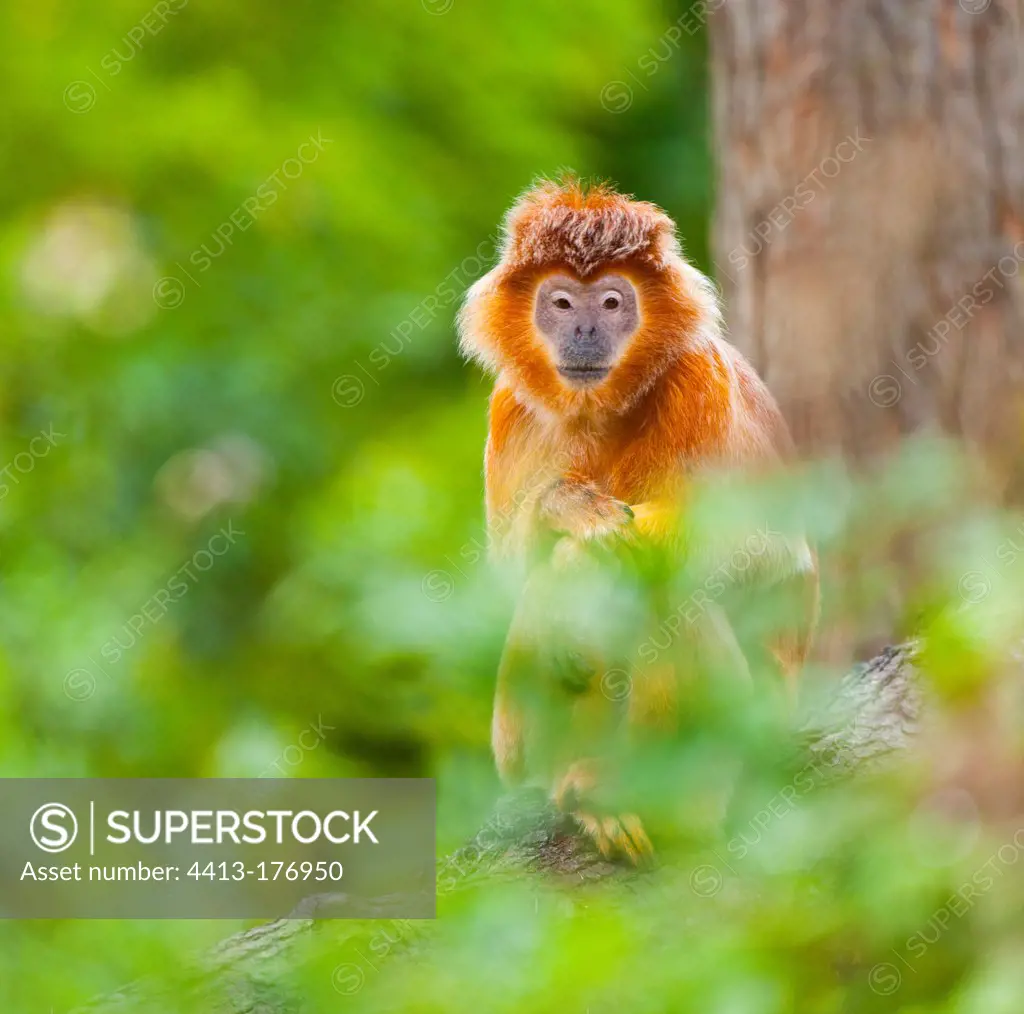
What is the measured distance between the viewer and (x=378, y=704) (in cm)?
605

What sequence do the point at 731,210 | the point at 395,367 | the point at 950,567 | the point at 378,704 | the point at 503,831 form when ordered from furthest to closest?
the point at 395,367, the point at 378,704, the point at 731,210, the point at 503,831, the point at 950,567

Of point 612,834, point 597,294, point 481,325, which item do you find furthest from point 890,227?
point 612,834

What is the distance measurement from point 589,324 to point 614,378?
158 millimetres

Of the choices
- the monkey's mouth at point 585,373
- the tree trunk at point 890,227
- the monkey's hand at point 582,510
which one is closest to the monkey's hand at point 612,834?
the monkey's hand at point 582,510

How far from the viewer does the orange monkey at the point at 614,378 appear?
3680 mm

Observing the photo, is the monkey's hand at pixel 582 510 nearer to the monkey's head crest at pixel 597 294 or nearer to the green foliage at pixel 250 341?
the monkey's head crest at pixel 597 294

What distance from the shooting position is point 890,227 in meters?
4.73

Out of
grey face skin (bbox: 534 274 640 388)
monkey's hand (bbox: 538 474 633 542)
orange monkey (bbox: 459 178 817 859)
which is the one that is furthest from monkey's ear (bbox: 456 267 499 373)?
monkey's hand (bbox: 538 474 633 542)

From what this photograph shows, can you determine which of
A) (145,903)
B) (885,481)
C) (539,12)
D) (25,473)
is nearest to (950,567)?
(885,481)

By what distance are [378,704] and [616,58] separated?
139 inches

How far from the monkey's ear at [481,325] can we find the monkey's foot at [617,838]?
1.33m

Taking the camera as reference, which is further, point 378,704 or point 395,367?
point 395,367

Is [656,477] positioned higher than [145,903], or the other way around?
[656,477]

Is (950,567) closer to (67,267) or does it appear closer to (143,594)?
(143,594)
